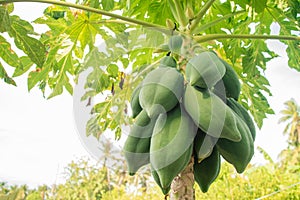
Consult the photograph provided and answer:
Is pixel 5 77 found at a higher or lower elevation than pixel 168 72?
lower

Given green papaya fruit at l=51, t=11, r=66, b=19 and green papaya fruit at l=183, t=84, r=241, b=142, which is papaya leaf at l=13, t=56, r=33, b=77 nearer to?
green papaya fruit at l=51, t=11, r=66, b=19

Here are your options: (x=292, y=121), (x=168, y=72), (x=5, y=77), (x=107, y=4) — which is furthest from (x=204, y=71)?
(x=292, y=121)

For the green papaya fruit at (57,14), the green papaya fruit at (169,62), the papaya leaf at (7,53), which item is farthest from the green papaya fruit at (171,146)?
the green papaya fruit at (57,14)

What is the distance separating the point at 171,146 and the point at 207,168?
0.21m

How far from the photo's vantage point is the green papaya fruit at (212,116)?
1059mm

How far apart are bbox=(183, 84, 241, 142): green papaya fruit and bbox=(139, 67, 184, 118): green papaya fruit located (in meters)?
0.05

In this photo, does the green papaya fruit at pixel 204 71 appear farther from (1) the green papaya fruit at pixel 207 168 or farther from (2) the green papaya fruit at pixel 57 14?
(2) the green papaya fruit at pixel 57 14

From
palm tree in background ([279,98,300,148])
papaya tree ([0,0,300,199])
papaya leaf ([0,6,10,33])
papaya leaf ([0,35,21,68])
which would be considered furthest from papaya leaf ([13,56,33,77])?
palm tree in background ([279,98,300,148])

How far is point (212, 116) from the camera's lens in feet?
3.49

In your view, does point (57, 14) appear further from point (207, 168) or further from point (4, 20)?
point (207, 168)

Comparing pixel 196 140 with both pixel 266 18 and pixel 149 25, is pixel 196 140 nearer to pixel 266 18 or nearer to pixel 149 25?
pixel 149 25

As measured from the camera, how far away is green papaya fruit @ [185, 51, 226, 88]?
111cm

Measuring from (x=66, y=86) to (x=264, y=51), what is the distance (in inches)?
49.3

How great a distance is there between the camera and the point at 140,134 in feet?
3.86
